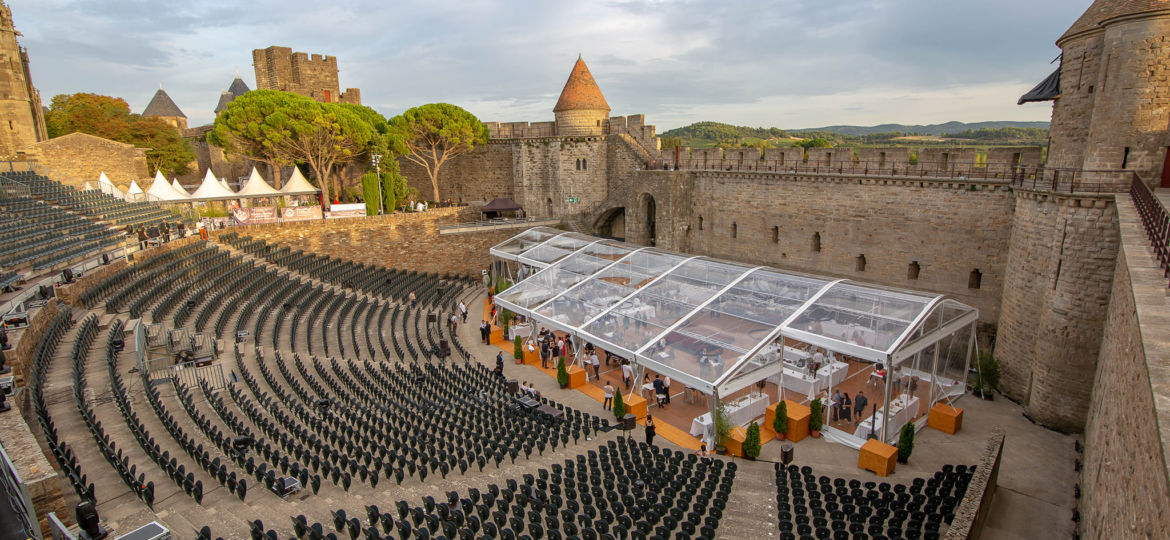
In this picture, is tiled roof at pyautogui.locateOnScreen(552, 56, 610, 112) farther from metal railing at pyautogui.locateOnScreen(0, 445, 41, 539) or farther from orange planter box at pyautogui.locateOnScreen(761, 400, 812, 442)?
metal railing at pyautogui.locateOnScreen(0, 445, 41, 539)

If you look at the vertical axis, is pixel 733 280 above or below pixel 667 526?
above

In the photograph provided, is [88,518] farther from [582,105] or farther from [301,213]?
[582,105]

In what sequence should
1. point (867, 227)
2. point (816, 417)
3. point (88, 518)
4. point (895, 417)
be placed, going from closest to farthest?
point (88, 518) → point (816, 417) → point (895, 417) → point (867, 227)

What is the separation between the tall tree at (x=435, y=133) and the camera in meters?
30.6

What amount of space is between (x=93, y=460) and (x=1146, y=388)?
38.9ft

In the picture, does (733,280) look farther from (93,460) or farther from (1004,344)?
(93,460)

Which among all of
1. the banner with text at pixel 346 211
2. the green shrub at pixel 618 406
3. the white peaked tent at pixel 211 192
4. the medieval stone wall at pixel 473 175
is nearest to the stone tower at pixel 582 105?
the medieval stone wall at pixel 473 175

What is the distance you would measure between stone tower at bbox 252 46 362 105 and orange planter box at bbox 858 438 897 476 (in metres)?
37.0

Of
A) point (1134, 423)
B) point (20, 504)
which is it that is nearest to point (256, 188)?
point (20, 504)

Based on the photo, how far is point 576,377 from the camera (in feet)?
49.9

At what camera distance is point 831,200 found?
20734 mm

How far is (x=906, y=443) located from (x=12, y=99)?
122ft

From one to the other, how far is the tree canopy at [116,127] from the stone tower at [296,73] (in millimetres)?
6618

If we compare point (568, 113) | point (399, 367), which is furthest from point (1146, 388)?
point (568, 113)
